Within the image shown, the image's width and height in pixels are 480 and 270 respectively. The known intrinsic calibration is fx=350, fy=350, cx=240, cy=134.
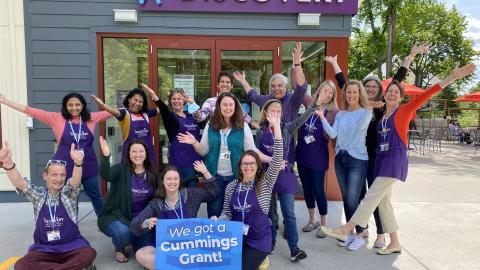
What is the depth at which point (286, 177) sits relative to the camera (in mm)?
3486

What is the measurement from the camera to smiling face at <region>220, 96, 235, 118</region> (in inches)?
136

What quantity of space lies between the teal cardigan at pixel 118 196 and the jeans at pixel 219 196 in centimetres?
60

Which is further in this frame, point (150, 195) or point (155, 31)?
point (155, 31)

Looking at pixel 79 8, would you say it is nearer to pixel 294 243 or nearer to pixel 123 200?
pixel 123 200

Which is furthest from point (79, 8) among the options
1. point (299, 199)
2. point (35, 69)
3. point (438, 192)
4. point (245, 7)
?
point (438, 192)

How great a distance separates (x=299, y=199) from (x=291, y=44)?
97.4 inches

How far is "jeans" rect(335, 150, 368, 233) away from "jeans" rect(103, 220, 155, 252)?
208cm

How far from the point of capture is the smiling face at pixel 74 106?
398 cm

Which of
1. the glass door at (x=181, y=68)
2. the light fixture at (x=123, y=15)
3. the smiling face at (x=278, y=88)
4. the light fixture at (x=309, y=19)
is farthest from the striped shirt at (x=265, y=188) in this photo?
the light fixture at (x=123, y=15)

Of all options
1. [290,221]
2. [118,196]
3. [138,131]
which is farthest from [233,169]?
[138,131]

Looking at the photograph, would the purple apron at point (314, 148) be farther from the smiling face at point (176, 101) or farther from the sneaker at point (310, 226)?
the smiling face at point (176, 101)

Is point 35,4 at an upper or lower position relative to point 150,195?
upper

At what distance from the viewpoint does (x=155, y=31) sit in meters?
5.22

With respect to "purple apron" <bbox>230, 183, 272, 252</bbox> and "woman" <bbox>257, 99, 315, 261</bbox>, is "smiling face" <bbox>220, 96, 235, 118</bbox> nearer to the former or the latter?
"woman" <bbox>257, 99, 315, 261</bbox>
